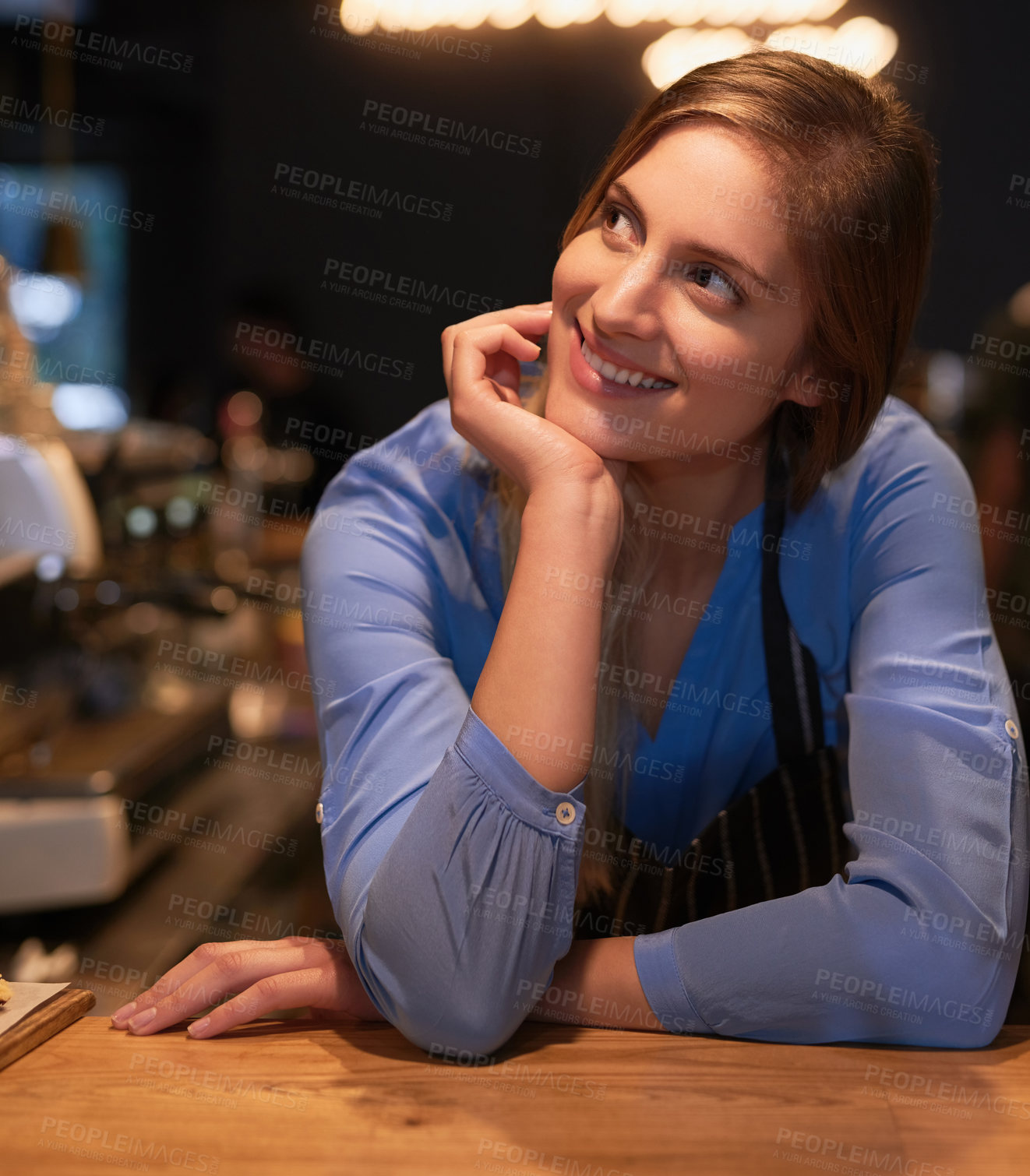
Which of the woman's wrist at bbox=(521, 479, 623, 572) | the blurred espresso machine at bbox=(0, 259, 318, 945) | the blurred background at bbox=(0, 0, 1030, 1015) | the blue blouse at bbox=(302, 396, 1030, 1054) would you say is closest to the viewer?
the blue blouse at bbox=(302, 396, 1030, 1054)

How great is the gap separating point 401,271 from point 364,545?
4698mm

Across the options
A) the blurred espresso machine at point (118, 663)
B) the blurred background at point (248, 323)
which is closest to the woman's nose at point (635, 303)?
the blurred background at point (248, 323)

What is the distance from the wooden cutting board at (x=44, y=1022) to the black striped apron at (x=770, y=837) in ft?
1.78

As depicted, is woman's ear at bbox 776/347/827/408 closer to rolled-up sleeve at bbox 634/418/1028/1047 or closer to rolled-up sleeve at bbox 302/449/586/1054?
rolled-up sleeve at bbox 634/418/1028/1047

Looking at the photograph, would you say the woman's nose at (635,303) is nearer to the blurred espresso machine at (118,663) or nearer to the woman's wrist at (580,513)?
the woman's wrist at (580,513)

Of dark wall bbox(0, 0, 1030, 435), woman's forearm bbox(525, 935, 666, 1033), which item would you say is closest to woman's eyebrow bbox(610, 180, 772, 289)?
woman's forearm bbox(525, 935, 666, 1033)

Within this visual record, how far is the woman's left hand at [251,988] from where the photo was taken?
856 mm

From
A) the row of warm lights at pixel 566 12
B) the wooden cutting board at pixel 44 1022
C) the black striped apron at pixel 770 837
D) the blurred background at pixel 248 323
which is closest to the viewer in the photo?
the wooden cutting board at pixel 44 1022

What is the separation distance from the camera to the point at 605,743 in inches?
48.0

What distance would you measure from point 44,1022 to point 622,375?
2.37ft

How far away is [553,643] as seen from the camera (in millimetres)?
925

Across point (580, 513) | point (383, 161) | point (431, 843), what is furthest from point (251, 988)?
point (383, 161)

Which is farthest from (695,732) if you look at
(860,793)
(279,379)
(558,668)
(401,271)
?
(401,271)

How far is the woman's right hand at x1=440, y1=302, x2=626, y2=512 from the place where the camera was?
1033 millimetres
